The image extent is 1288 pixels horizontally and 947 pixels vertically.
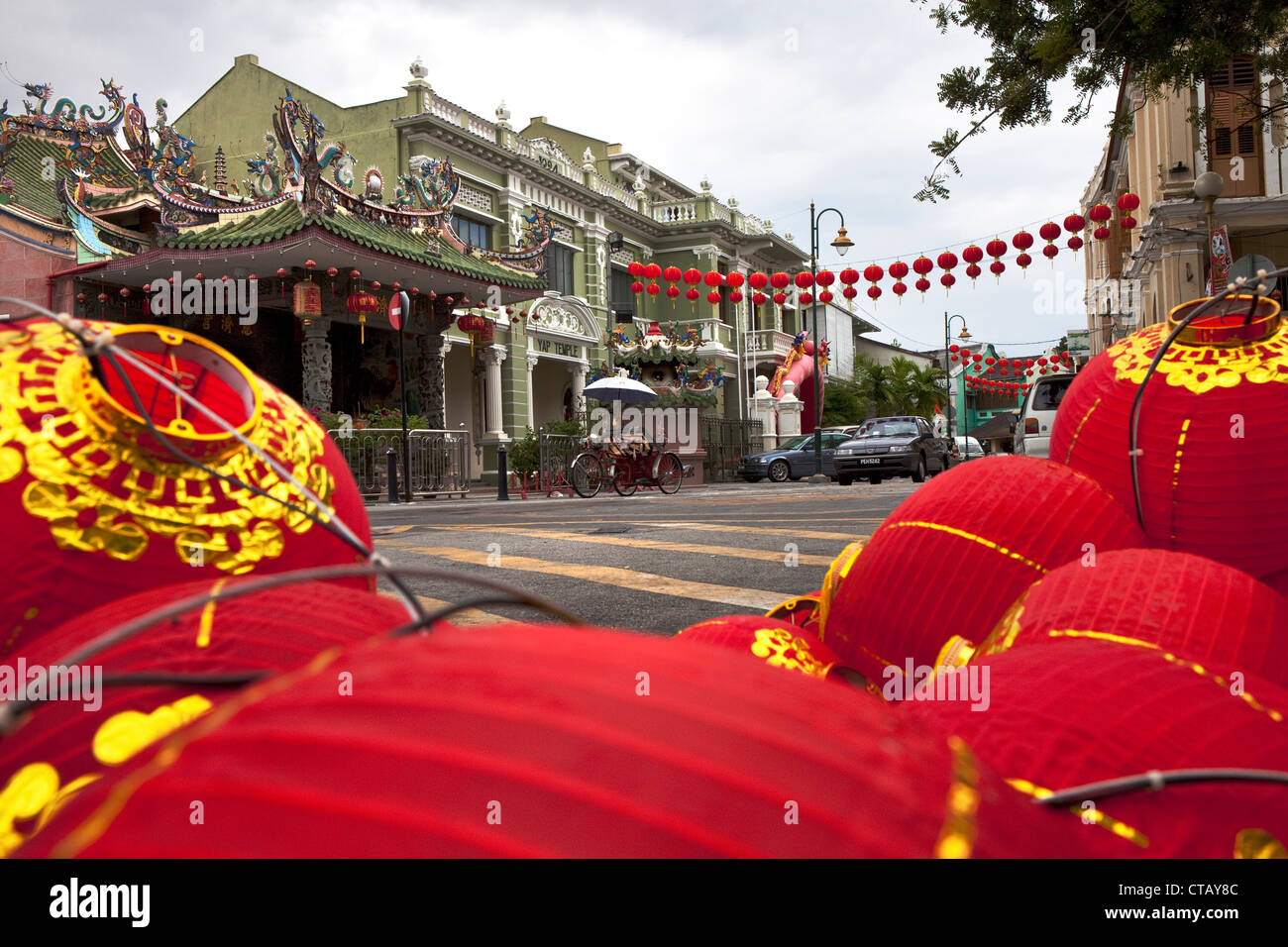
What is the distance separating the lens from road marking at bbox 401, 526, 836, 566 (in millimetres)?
6578

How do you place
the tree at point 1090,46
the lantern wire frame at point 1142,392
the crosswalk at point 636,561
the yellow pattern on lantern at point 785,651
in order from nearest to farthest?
the yellow pattern on lantern at point 785,651, the lantern wire frame at point 1142,392, the crosswalk at point 636,561, the tree at point 1090,46

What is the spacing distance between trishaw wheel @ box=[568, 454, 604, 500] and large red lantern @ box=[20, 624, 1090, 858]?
17.4 meters

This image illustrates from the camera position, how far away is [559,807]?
0.50 m

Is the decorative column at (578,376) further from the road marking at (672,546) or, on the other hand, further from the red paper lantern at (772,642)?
the red paper lantern at (772,642)

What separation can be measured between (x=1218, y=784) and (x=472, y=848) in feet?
2.57

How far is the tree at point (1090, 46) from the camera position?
20.9 feet

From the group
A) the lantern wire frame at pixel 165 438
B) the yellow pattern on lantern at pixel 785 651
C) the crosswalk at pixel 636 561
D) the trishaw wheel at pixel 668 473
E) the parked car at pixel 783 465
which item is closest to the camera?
the lantern wire frame at pixel 165 438

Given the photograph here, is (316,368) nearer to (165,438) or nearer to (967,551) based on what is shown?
(967,551)

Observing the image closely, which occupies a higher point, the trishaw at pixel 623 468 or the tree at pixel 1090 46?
the tree at pixel 1090 46

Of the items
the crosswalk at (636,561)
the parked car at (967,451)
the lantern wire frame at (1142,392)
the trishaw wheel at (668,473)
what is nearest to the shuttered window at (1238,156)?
the parked car at (967,451)

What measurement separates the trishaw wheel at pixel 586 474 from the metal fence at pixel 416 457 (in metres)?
2.16

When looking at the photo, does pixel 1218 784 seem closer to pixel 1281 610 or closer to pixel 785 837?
pixel 785 837

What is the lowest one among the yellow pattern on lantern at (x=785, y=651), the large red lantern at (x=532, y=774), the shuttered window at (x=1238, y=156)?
the yellow pattern on lantern at (x=785, y=651)
